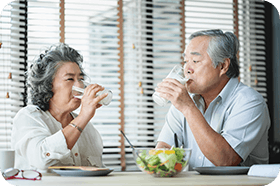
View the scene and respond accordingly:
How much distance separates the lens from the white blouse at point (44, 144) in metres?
1.23

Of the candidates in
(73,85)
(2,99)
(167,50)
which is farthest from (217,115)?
(2,99)

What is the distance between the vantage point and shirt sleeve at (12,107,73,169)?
123 centimetres

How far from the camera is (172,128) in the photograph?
1.73m

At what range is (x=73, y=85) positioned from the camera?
4.69 ft

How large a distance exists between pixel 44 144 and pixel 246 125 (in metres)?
0.91

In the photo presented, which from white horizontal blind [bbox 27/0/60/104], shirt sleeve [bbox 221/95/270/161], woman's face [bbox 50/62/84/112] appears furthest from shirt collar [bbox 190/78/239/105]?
white horizontal blind [bbox 27/0/60/104]

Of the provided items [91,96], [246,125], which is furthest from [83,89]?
[246,125]

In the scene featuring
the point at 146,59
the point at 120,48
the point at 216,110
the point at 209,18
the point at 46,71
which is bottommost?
the point at 216,110

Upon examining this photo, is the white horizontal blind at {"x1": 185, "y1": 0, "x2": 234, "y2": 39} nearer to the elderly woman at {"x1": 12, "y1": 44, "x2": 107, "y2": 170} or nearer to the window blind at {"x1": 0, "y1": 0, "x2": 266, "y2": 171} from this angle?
the window blind at {"x1": 0, "y1": 0, "x2": 266, "y2": 171}

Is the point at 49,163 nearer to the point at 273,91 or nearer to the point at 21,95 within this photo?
the point at 21,95

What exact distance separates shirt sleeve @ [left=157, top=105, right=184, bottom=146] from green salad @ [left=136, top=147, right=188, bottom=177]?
60 cm

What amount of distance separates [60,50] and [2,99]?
1305 millimetres

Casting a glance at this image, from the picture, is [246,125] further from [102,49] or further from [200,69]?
[102,49]

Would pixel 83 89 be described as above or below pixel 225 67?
below
